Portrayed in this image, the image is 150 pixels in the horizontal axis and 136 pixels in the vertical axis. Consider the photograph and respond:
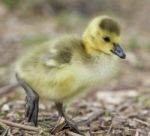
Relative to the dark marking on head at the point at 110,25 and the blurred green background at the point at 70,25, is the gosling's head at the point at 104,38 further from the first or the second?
the blurred green background at the point at 70,25

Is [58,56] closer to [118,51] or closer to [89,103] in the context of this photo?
[118,51]

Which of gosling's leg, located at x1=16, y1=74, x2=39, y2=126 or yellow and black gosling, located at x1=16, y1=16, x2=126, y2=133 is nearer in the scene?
yellow and black gosling, located at x1=16, y1=16, x2=126, y2=133

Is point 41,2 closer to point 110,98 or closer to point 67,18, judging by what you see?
point 67,18

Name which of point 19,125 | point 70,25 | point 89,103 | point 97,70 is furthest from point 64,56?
point 70,25

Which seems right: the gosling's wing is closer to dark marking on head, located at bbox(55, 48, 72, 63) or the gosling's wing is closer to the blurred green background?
dark marking on head, located at bbox(55, 48, 72, 63)

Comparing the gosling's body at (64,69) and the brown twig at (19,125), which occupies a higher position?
the gosling's body at (64,69)

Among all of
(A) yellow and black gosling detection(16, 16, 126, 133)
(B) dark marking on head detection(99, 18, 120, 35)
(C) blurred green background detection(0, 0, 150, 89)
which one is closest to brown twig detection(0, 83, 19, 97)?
(C) blurred green background detection(0, 0, 150, 89)

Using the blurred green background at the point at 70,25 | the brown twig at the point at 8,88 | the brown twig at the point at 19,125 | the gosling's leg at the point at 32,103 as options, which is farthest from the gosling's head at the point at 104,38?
the blurred green background at the point at 70,25

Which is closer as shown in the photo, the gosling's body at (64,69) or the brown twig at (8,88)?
the gosling's body at (64,69)

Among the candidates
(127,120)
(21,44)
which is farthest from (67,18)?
(127,120)
